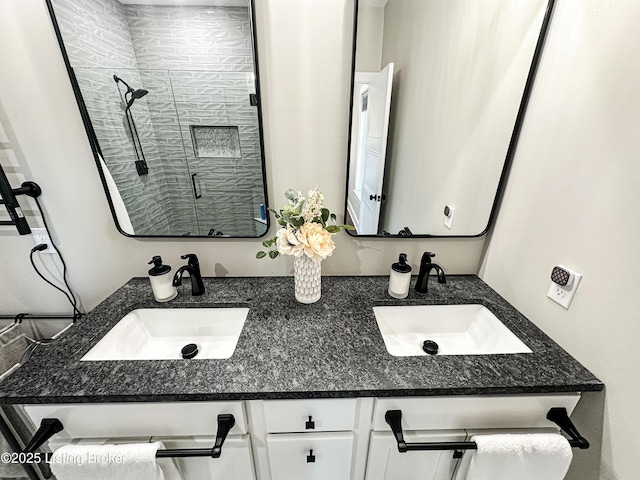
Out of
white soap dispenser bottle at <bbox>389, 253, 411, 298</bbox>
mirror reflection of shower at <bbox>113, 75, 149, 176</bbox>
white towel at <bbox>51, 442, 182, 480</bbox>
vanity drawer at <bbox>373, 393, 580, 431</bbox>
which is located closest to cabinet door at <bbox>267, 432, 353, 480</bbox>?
vanity drawer at <bbox>373, 393, 580, 431</bbox>

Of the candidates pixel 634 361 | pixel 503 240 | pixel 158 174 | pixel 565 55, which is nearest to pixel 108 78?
pixel 158 174

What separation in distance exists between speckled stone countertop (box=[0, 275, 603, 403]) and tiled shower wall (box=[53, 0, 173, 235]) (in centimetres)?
48

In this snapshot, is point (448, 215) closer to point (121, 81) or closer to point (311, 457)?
point (311, 457)

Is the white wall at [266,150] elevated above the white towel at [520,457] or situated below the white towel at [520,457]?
above

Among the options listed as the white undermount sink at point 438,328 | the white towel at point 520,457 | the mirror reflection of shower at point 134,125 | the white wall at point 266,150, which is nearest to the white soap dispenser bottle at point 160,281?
the white wall at point 266,150

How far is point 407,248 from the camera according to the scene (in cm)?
120

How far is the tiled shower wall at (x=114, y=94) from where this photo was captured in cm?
88

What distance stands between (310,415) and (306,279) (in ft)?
1.49

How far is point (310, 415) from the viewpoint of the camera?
73cm

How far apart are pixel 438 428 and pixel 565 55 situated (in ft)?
4.15

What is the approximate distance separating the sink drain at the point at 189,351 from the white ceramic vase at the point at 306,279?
45cm

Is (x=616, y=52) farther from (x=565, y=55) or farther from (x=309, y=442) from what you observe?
(x=309, y=442)

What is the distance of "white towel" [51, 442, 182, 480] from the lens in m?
0.66

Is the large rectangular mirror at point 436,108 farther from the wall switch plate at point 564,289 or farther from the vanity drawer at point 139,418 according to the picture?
the vanity drawer at point 139,418
